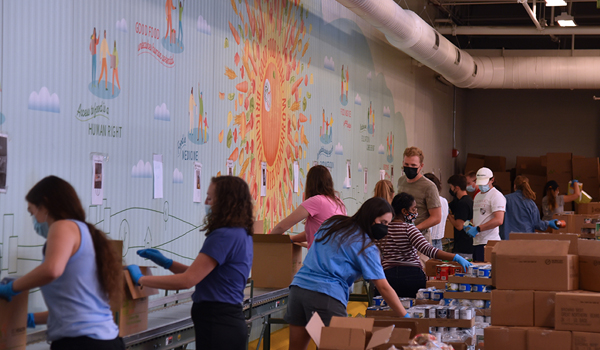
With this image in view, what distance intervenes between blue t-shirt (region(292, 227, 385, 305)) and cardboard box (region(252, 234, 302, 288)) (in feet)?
4.36

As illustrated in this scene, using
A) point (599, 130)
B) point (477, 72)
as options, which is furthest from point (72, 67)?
point (599, 130)

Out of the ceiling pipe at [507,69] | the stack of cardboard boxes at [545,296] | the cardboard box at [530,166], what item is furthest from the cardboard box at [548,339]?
the cardboard box at [530,166]

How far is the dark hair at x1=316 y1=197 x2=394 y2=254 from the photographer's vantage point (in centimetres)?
326

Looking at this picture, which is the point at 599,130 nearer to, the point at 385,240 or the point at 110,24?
the point at 385,240

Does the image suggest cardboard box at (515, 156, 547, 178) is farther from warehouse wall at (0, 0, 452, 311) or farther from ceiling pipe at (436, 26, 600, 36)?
warehouse wall at (0, 0, 452, 311)

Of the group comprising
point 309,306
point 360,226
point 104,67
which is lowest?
point 309,306

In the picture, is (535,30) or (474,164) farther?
(474,164)

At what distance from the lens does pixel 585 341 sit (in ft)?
10.1

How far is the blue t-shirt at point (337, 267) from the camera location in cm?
325

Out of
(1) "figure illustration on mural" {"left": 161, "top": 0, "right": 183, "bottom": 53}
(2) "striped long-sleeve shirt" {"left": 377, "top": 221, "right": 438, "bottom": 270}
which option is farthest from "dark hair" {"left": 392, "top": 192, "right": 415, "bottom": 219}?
(1) "figure illustration on mural" {"left": 161, "top": 0, "right": 183, "bottom": 53}

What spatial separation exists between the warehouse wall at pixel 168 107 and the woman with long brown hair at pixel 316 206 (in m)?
0.88

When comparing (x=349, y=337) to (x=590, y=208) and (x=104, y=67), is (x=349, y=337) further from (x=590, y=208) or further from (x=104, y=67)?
(x=590, y=208)

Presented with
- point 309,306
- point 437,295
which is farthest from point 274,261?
point 309,306

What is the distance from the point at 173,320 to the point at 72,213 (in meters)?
1.37
